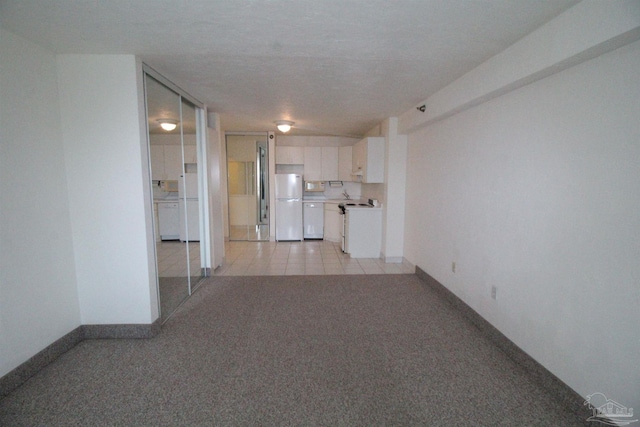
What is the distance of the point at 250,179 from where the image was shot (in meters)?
6.97

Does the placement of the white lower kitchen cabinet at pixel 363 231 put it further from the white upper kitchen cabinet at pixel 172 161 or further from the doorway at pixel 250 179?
the white upper kitchen cabinet at pixel 172 161

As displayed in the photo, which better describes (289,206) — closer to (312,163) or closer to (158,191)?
(312,163)

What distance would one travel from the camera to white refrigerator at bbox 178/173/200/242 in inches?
142

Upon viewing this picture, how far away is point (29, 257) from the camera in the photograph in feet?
7.12

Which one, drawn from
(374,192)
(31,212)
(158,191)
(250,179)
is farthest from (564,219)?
(250,179)

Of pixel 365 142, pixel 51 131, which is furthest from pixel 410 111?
pixel 51 131

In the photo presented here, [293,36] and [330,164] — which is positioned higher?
[293,36]

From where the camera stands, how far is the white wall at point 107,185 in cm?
247

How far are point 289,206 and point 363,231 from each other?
2113 millimetres

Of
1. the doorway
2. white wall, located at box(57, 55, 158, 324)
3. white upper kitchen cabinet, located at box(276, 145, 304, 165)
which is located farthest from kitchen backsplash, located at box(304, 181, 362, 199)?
white wall, located at box(57, 55, 158, 324)

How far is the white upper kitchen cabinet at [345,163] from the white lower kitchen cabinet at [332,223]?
2.37 feet

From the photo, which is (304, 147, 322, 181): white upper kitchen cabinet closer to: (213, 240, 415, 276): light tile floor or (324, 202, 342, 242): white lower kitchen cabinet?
(324, 202, 342, 242): white lower kitchen cabinet

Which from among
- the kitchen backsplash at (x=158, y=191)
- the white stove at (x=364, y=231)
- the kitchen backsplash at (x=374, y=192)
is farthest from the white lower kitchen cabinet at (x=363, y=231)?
the kitchen backsplash at (x=158, y=191)

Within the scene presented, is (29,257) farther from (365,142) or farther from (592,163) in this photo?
(365,142)
